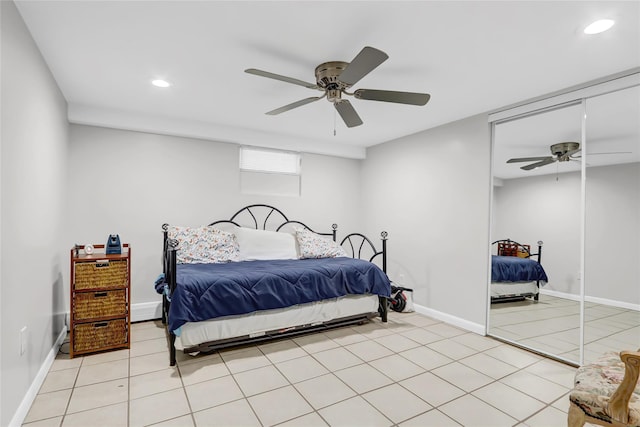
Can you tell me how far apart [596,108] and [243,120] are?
11.3 feet

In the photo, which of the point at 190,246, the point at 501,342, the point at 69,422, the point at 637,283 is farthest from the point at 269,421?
the point at 637,283

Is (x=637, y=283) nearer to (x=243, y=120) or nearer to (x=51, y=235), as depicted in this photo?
(x=243, y=120)

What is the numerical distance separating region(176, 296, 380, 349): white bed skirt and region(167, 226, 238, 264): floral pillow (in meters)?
0.94

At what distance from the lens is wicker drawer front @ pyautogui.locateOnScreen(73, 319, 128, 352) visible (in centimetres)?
275

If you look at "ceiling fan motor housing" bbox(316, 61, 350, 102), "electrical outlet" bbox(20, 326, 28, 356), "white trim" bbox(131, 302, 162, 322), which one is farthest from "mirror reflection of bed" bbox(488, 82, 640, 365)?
"electrical outlet" bbox(20, 326, 28, 356)

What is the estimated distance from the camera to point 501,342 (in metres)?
3.29

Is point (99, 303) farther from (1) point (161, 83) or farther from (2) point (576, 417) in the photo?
(2) point (576, 417)

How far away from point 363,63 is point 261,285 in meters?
2.04

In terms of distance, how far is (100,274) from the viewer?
279 cm

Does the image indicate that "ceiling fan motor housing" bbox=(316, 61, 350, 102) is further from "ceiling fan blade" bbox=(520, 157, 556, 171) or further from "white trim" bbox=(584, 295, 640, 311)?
"white trim" bbox=(584, 295, 640, 311)

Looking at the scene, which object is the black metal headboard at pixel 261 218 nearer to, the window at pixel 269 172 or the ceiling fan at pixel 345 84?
the window at pixel 269 172

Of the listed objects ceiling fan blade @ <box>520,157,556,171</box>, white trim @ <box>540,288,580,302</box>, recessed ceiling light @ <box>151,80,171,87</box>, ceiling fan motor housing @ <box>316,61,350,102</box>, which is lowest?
white trim @ <box>540,288,580,302</box>

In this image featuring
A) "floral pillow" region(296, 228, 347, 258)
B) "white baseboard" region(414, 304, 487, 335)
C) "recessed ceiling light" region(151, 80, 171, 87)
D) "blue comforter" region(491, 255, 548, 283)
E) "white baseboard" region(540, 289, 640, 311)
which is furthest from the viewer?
"floral pillow" region(296, 228, 347, 258)

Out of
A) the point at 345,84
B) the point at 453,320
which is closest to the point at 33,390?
the point at 345,84
